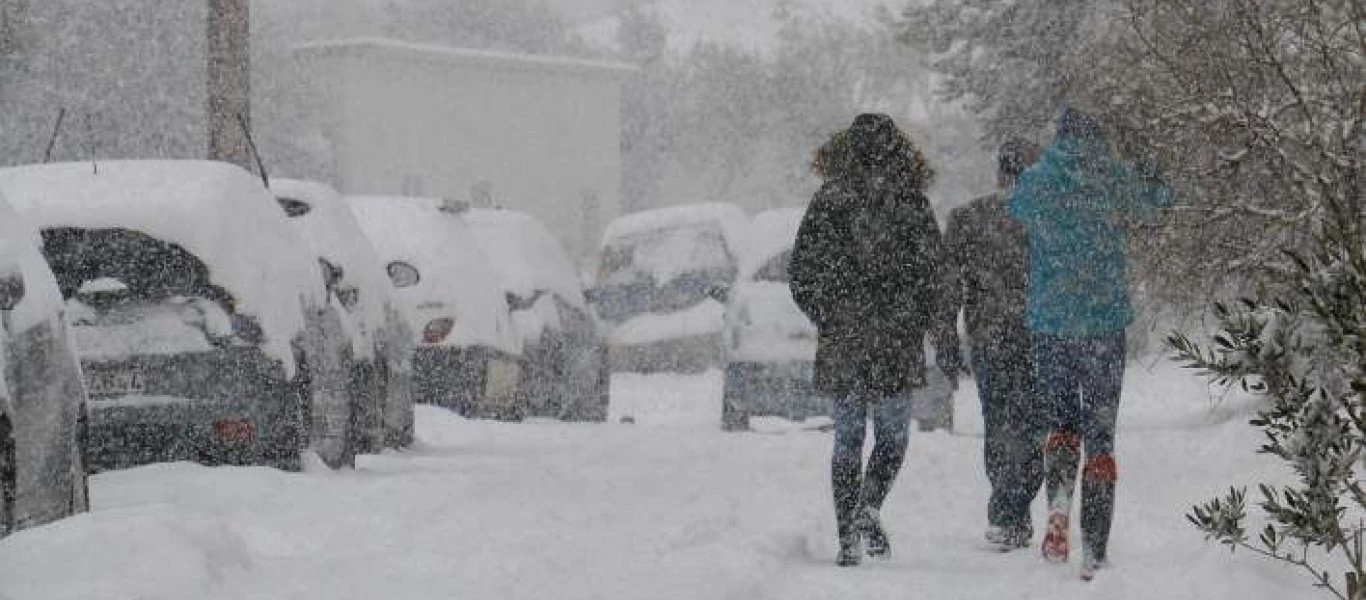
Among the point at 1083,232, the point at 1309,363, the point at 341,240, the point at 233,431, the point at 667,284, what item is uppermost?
the point at 1309,363

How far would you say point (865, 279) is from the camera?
7891 millimetres

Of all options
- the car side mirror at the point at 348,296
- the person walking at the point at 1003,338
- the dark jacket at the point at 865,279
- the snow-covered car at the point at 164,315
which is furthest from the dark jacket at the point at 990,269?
the car side mirror at the point at 348,296

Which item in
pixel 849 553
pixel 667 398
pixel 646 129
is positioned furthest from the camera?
pixel 646 129

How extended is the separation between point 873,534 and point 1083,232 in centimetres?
135

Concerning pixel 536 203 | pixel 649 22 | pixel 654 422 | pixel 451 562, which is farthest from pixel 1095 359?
pixel 649 22

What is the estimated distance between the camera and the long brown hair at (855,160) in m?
7.95

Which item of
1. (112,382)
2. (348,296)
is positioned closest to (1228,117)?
(348,296)

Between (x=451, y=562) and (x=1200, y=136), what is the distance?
496 cm

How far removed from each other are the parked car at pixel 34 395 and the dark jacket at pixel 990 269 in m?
3.26

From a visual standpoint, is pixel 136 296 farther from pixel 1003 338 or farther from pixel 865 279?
pixel 1003 338

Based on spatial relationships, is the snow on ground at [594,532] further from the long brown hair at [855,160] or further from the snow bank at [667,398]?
the snow bank at [667,398]

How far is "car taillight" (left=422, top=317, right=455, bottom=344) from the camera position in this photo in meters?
13.5

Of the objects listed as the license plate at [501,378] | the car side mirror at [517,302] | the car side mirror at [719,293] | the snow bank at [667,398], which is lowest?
the snow bank at [667,398]

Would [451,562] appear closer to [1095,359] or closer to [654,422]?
[1095,359]
